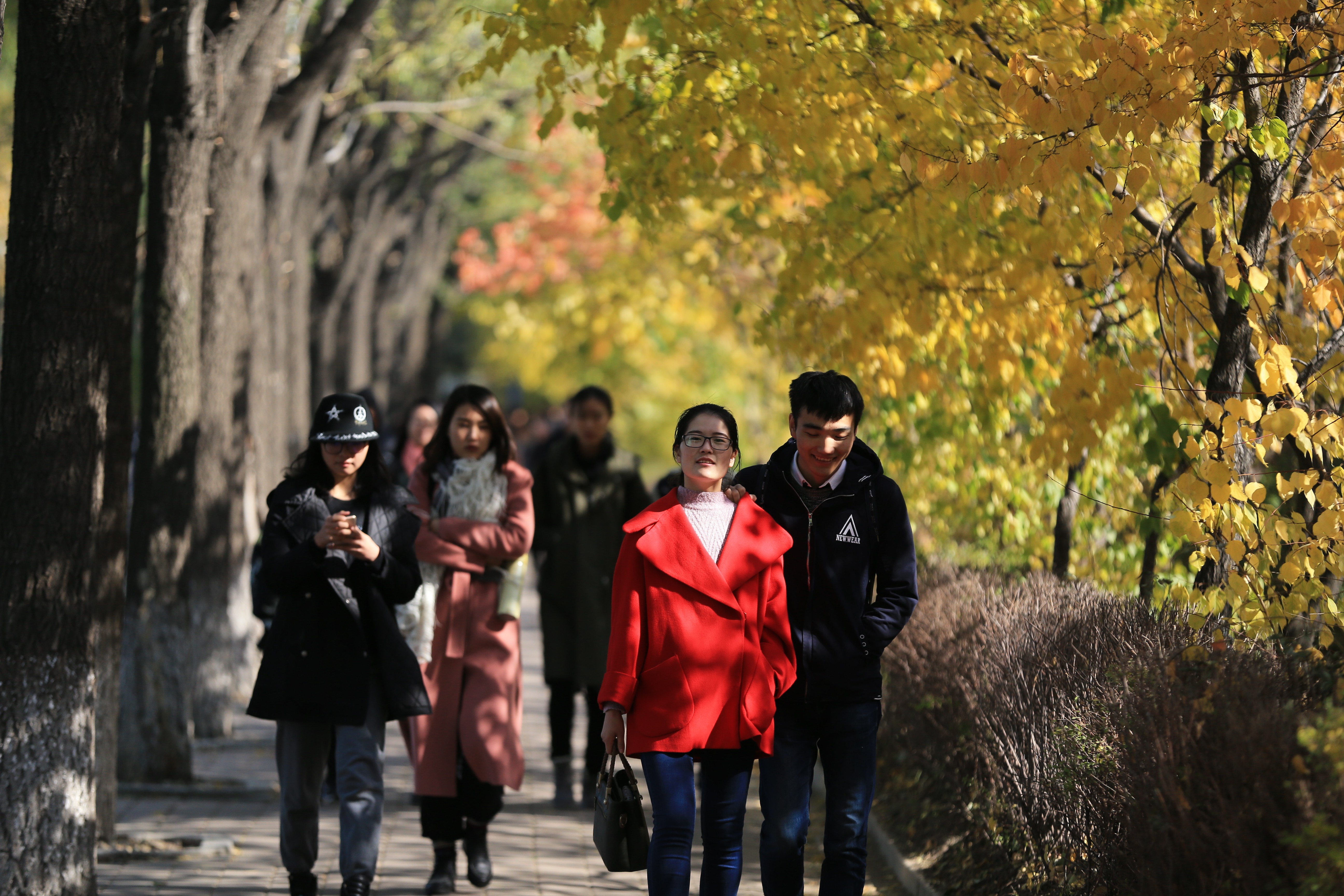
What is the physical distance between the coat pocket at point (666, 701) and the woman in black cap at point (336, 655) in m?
1.47

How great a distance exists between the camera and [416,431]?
31.1ft

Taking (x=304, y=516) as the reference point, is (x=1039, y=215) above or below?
above

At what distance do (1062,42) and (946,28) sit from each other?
0.46 meters

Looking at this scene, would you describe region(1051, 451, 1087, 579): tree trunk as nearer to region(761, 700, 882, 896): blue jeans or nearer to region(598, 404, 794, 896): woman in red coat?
region(761, 700, 882, 896): blue jeans

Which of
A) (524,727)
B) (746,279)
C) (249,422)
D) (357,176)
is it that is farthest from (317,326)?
(524,727)

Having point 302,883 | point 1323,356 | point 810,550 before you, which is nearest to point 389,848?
point 302,883

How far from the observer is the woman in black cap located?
222 inches

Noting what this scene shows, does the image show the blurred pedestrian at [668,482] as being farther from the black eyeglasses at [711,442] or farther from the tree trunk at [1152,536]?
the tree trunk at [1152,536]

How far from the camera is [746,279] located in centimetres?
1675

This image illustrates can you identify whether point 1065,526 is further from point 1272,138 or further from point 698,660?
point 698,660

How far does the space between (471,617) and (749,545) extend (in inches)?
103

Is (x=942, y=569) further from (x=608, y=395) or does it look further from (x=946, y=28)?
(x=946, y=28)

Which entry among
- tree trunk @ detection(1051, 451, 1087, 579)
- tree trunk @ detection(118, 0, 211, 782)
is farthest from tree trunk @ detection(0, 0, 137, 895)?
tree trunk @ detection(1051, 451, 1087, 579)

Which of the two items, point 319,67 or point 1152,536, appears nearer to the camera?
point 1152,536
